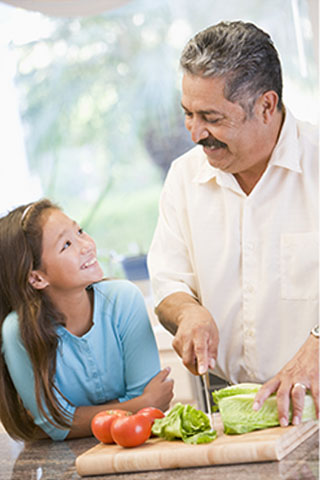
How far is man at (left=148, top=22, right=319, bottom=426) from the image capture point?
5.34 ft

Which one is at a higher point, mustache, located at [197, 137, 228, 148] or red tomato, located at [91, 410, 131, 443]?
mustache, located at [197, 137, 228, 148]

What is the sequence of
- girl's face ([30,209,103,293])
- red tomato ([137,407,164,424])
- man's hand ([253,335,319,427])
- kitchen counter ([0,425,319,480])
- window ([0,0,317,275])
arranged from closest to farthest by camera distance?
kitchen counter ([0,425,319,480]) < man's hand ([253,335,319,427]) < red tomato ([137,407,164,424]) < girl's face ([30,209,103,293]) < window ([0,0,317,275])

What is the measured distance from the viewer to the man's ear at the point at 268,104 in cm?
168

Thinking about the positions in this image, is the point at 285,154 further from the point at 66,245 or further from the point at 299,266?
Result: the point at 66,245

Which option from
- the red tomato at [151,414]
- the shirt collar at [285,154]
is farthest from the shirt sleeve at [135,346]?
the shirt collar at [285,154]

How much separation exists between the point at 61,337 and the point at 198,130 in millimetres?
681

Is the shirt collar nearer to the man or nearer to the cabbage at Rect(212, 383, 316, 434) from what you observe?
the man

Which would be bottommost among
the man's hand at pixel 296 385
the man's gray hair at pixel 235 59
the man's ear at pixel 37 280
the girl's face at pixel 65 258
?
the man's hand at pixel 296 385

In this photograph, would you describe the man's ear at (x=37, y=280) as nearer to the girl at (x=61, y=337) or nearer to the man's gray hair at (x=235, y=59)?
the girl at (x=61, y=337)

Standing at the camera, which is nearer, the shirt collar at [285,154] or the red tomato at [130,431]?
the red tomato at [130,431]

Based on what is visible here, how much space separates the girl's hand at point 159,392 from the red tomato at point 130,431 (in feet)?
1.10

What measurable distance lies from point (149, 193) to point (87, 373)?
2.10m

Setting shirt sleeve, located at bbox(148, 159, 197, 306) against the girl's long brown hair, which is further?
shirt sleeve, located at bbox(148, 159, 197, 306)

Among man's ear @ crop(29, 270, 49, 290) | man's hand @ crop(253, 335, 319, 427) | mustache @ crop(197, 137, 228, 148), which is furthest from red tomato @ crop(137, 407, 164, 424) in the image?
mustache @ crop(197, 137, 228, 148)
